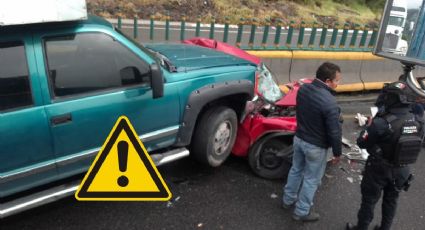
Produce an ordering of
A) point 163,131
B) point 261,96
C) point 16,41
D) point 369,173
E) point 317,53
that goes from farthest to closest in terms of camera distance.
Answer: point 317,53
point 261,96
point 163,131
point 369,173
point 16,41

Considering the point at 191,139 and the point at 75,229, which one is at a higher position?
the point at 191,139

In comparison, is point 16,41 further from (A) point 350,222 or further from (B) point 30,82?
(A) point 350,222

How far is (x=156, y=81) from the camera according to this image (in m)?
3.62

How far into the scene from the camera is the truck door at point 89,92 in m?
3.31

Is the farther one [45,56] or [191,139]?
[191,139]

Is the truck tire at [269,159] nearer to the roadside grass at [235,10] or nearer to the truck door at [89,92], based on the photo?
the truck door at [89,92]

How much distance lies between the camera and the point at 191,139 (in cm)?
454

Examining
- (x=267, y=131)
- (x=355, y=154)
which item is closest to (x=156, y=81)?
(x=267, y=131)

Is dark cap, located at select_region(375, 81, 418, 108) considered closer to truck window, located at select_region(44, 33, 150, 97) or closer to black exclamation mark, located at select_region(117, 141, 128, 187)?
truck window, located at select_region(44, 33, 150, 97)

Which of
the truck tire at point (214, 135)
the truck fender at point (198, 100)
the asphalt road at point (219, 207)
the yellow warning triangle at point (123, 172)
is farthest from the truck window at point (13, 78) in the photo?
the truck tire at point (214, 135)

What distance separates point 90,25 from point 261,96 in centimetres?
230

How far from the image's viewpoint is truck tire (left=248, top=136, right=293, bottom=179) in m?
4.82

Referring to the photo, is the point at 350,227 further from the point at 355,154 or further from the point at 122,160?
the point at 122,160

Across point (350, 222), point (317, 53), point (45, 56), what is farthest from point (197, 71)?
point (317, 53)
